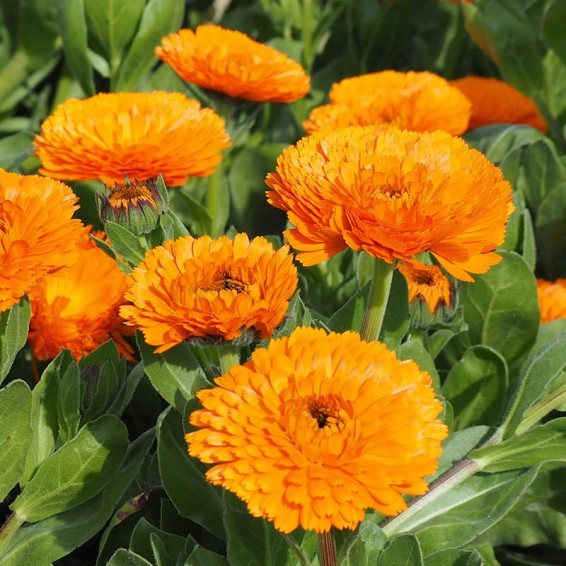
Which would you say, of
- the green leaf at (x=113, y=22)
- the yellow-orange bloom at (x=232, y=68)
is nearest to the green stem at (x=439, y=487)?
the yellow-orange bloom at (x=232, y=68)

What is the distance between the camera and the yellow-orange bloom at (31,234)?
3.45 ft

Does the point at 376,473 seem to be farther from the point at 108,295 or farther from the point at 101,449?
the point at 108,295

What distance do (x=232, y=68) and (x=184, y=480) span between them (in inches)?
35.9

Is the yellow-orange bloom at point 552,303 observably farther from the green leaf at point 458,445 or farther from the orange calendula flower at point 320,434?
Answer: the orange calendula flower at point 320,434

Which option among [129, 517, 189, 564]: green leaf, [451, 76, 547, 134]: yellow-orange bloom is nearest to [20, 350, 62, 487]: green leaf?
[129, 517, 189, 564]: green leaf

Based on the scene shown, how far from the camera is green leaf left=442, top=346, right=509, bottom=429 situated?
5.16ft

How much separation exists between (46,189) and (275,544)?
532 millimetres

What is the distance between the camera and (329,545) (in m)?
0.98

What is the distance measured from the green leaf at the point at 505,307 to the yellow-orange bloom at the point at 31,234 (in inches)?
33.2

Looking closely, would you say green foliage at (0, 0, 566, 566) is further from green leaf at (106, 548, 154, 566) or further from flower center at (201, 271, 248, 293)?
flower center at (201, 271, 248, 293)

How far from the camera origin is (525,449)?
136cm

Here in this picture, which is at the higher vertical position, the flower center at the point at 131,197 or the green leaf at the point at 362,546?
the flower center at the point at 131,197

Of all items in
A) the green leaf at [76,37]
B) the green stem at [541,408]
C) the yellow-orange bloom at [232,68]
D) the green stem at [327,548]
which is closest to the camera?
the green stem at [327,548]

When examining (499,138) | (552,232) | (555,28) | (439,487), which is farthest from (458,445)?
(555,28)
